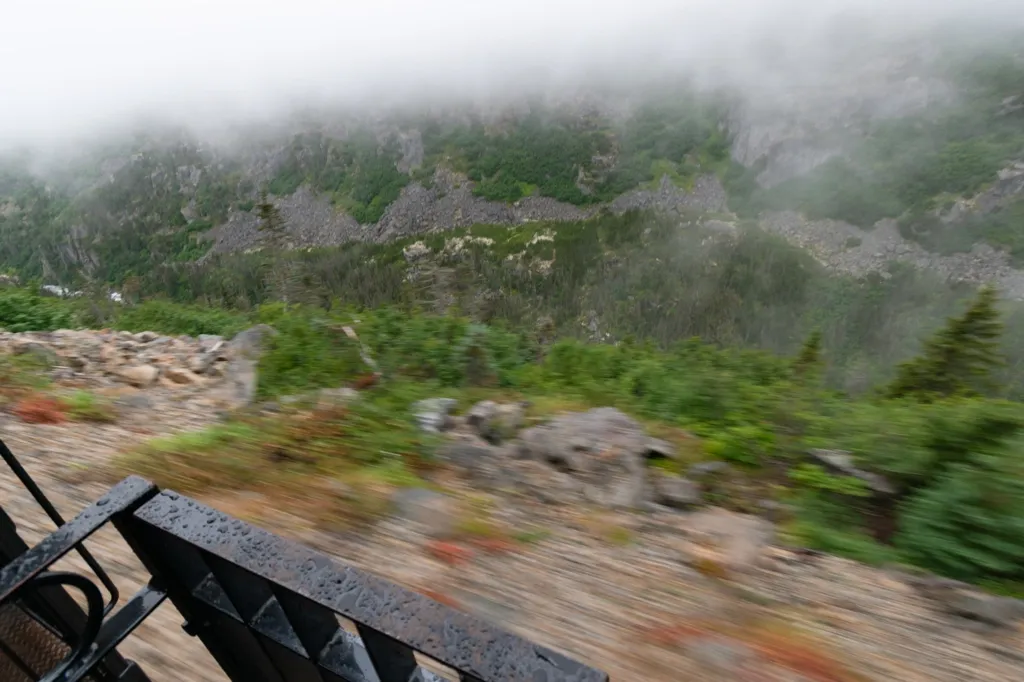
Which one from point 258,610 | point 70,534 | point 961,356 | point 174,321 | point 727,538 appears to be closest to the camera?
point 70,534

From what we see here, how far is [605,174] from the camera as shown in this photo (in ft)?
530

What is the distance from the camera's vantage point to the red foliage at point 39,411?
5.55 meters

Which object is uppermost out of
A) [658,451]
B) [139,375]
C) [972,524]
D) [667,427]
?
[972,524]

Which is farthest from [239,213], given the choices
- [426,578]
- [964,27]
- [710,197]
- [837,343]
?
[964,27]

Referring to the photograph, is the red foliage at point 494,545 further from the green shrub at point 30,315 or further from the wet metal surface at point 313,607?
the green shrub at point 30,315

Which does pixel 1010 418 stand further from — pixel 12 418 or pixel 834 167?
pixel 834 167

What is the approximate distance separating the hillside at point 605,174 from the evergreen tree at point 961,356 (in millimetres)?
104612

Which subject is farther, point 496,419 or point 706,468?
point 496,419

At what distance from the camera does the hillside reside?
11888 cm

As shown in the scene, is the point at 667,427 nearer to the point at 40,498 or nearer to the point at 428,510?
the point at 428,510

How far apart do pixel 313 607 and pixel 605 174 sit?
16939 centimetres

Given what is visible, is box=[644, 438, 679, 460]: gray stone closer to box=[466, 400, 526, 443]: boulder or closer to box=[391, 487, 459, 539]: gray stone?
box=[466, 400, 526, 443]: boulder

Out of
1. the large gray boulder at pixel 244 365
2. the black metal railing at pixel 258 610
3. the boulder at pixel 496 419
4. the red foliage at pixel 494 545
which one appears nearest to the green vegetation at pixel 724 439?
the large gray boulder at pixel 244 365

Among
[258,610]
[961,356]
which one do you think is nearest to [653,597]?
[258,610]
